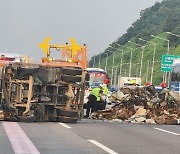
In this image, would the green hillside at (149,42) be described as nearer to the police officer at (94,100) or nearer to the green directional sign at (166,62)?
the green directional sign at (166,62)

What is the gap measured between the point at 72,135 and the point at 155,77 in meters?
90.0

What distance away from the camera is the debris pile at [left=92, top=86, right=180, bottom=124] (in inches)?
1000

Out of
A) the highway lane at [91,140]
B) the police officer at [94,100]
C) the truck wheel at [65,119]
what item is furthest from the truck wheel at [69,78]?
the police officer at [94,100]

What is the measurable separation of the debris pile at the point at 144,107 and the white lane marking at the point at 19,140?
25.3 ft

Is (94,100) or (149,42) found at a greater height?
(149,42)

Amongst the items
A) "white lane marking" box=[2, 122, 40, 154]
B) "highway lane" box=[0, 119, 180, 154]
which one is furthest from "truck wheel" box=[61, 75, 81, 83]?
"white lane marking" box=[2, 122, 40, 154]

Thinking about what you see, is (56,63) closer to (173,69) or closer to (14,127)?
(14,127)

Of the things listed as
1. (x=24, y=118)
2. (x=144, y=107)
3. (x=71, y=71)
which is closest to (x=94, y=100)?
(x=144, y=107)

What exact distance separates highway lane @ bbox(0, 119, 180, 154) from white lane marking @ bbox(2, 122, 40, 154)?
4.7 inches

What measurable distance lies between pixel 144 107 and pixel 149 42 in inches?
3436

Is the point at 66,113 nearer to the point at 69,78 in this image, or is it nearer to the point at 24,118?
the point at 69,78

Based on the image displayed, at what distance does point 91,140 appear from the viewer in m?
15.6

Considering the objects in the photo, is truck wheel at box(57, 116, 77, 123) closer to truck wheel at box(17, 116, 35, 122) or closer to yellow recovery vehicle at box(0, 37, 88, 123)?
yellow recovery vehicle at box(0, 37, 88, 123)

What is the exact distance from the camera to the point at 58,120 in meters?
22.0
